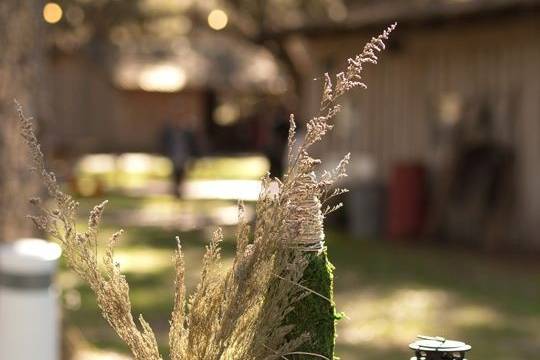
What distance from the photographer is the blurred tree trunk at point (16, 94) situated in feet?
33.0

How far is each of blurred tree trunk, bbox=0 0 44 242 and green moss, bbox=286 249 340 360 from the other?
19.9 ft

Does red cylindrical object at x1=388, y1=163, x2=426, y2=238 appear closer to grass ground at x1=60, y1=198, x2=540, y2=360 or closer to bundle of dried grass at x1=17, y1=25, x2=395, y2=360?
grass ground at x1=60, y1=198, x2=540, y2=360

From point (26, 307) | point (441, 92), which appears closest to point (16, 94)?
point (26, 307)

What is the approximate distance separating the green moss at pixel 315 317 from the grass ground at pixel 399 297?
24.3 ft

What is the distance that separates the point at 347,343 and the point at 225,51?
39428 mm

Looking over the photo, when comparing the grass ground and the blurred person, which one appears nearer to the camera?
the grass ground

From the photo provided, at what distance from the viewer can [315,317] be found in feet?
13.7

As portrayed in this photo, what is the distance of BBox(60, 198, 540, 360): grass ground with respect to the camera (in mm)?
12586

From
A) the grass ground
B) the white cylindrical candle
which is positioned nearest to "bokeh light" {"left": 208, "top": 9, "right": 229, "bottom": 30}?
the grass ground

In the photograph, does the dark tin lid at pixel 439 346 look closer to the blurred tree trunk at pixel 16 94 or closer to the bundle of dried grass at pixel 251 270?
the bundle of dried grass at pixel 251 270

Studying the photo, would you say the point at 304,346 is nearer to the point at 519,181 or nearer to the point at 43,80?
the point at 43,80

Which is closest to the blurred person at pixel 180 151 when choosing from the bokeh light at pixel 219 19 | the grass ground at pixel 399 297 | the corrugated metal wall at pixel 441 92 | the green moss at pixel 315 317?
the corrugated metal wall at pixel 441 92

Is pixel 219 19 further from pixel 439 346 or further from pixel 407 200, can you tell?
pixel 439 346

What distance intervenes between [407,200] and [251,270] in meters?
17.7
